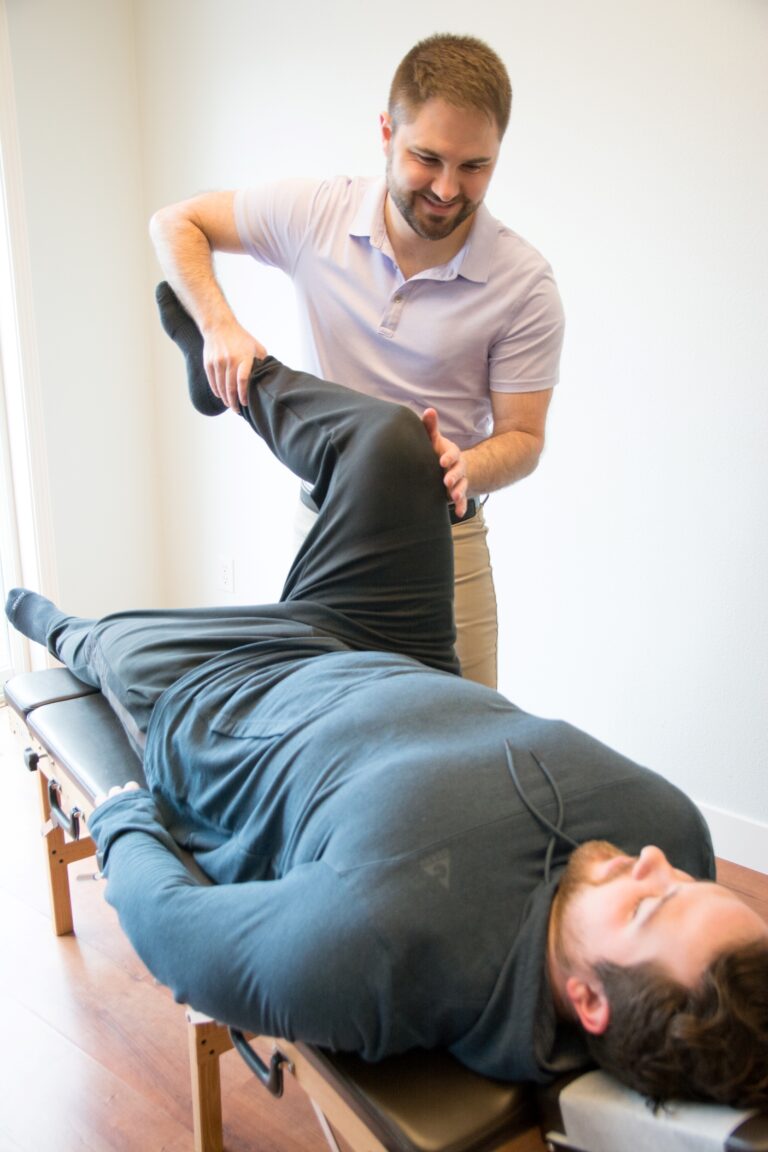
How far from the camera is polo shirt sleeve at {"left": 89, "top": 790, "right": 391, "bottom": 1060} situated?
88 centimetres

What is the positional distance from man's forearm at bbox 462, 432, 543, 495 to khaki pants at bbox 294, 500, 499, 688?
0.14m

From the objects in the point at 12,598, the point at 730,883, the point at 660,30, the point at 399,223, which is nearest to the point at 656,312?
the point at 660,30

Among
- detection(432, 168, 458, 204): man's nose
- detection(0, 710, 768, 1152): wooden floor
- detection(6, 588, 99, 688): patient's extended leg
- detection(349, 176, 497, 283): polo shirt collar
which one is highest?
detection(432, 168, 458, 204): man's nose

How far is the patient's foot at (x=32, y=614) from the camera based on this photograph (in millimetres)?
1897

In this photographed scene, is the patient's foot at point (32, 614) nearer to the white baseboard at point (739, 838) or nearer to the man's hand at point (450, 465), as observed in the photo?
the man's hand at point (450, 465)

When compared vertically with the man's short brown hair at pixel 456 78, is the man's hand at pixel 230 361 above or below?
below

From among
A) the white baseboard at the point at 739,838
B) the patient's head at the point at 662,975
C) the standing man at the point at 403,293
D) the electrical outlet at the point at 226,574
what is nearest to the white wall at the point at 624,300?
the white baseboard at the point at 739,838

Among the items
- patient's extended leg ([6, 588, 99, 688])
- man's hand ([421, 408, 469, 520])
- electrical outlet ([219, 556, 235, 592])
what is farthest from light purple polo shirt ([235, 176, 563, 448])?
electrical outlet ([219, 556, 235, 592])

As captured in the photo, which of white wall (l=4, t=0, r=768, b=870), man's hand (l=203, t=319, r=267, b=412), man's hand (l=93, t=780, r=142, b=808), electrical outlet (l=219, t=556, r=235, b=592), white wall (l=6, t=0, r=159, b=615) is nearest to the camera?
man's hand (l=93, t=780, r=142, b=808)

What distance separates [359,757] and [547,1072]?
1.29 ft

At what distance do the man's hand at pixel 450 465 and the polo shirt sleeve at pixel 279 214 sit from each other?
1.68ft

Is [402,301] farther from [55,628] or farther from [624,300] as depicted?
[55,628]

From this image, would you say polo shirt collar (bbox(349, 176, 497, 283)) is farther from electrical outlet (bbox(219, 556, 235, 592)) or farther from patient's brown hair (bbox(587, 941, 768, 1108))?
electrical outlet (bbox(219, 556, 235, 592))

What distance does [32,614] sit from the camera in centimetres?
195
